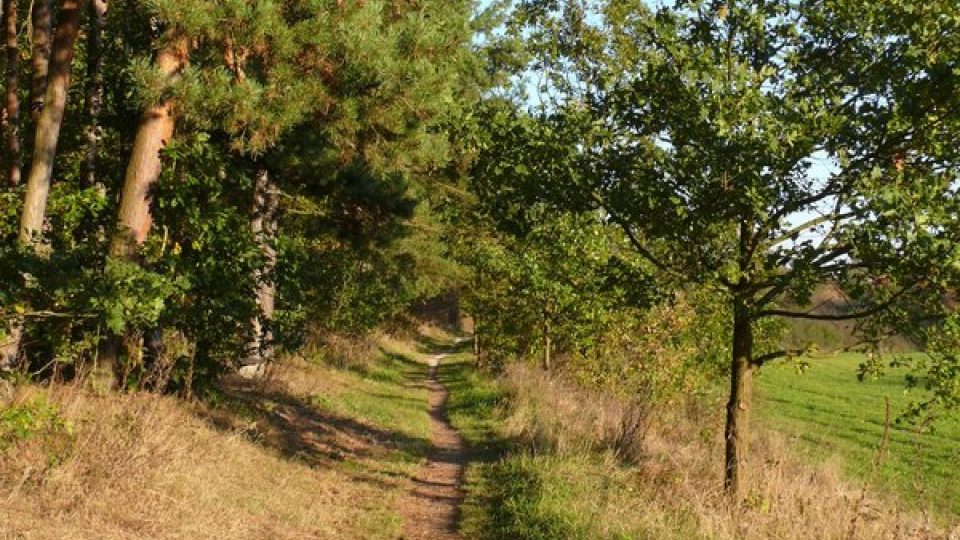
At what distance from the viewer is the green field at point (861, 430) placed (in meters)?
15.1

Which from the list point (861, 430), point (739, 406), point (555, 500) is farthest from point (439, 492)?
point (861, 430)

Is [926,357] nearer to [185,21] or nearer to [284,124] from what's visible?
[284,124]

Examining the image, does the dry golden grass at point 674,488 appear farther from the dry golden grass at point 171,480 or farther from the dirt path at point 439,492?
the dry golden grass at point 171,480

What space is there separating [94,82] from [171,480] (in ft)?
20.4

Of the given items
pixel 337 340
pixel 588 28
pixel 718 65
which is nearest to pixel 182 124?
pixel 588 28

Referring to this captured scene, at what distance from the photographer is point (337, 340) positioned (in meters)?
28.7

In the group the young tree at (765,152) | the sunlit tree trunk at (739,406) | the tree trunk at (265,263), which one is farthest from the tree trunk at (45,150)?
the sunlit tree trunk at (739,406)

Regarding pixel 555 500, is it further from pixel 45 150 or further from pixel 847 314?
pixel 45 150

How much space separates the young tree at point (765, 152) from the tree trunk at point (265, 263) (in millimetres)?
3686

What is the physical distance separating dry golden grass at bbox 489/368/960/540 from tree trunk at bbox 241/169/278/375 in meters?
3.88

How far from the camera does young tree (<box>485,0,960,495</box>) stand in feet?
21.7

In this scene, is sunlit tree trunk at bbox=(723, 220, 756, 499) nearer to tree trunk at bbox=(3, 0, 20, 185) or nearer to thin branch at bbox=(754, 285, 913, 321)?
thin branch at bbox=(754, 285, 913, 321)

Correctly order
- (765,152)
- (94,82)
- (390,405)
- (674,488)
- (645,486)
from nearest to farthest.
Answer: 1. (765,152)
2. (674,488)
3. (645,486)
4. (94,82)
5. (390,405)

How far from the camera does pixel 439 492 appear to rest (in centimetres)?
1033
